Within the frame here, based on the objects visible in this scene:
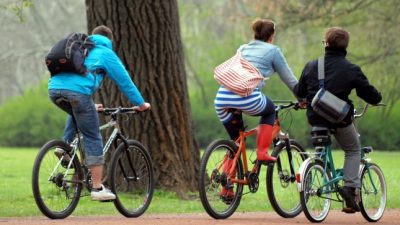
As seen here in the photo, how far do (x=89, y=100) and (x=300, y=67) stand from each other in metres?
28.1

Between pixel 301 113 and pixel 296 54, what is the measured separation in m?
5.66

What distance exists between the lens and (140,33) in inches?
506

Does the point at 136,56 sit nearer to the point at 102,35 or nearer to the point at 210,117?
the point at 102,35

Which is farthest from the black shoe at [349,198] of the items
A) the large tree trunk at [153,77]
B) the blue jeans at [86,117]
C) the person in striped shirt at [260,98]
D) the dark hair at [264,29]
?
the large tree trunk at [153,77]

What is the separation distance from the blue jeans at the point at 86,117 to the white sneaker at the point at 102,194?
24 cm

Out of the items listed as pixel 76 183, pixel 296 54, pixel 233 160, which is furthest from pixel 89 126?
pixel 296 54

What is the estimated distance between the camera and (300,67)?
37531mm

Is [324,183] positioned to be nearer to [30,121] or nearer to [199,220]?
[199,220]

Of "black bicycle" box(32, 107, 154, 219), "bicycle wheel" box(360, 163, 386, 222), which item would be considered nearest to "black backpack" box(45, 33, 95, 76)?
"black bicycle" box(32, 107, 154, 219)

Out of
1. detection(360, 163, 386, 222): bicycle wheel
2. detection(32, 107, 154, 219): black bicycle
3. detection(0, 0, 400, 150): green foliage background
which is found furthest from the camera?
detection(0, 0, 400, 150): green foliage background

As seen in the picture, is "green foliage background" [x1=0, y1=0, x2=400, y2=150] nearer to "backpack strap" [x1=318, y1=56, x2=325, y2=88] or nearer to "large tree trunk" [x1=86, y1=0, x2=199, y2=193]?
"large tree trunk" [x1=86, y1=0, x2=199, y2=193]

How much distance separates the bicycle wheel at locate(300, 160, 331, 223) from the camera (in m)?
9.64

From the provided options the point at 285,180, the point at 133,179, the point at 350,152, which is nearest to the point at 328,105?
the point at 350,152

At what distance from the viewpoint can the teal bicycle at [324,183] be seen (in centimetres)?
967
